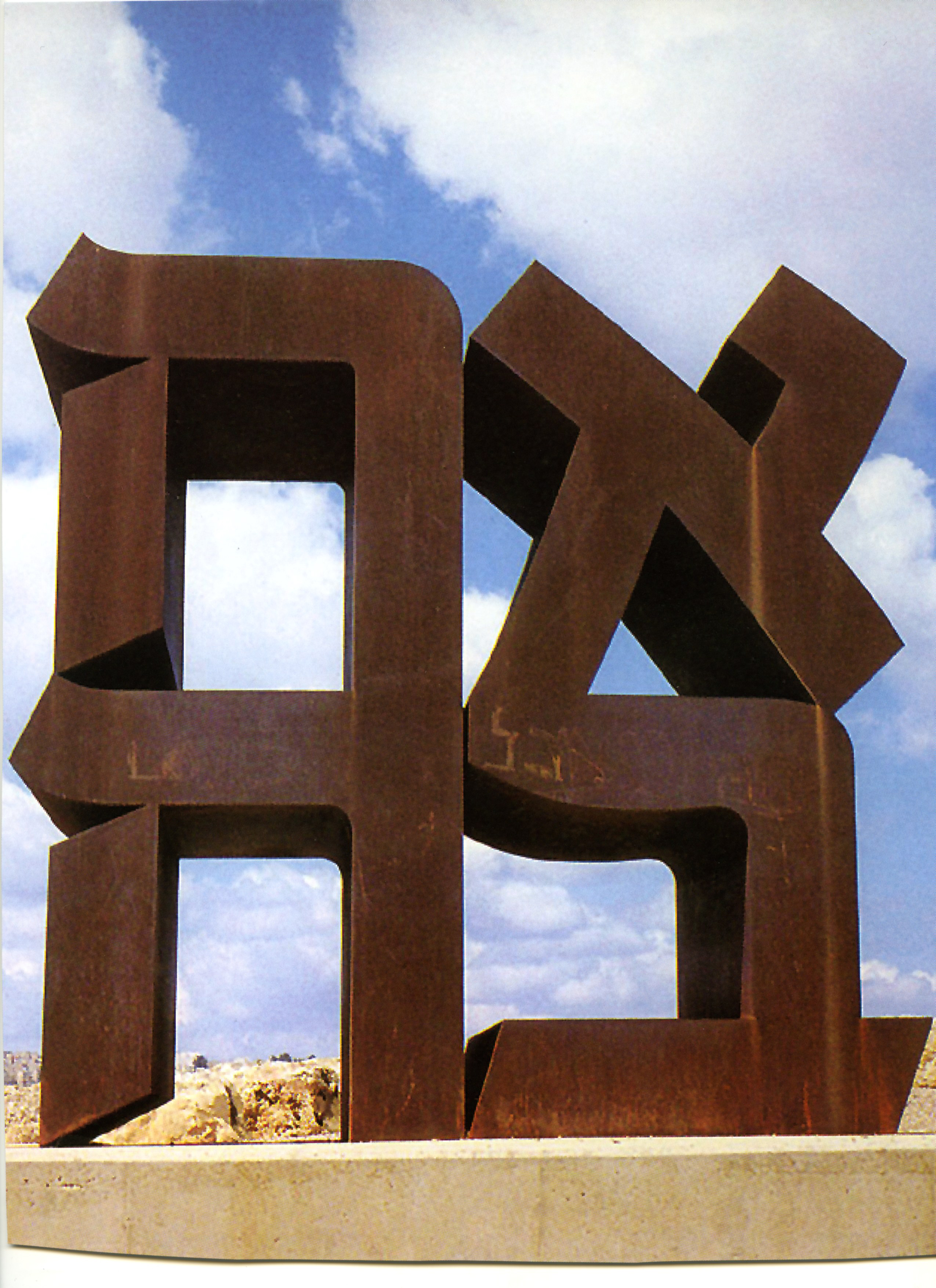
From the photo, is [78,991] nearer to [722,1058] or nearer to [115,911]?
[115,911]

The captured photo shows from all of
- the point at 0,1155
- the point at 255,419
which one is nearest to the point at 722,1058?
the point at 0,1155

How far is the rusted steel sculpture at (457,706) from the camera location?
736cm

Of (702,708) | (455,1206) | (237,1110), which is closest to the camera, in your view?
(455,1206)

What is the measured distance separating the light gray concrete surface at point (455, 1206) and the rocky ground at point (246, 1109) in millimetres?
3876

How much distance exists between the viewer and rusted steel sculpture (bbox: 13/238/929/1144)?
7355mm

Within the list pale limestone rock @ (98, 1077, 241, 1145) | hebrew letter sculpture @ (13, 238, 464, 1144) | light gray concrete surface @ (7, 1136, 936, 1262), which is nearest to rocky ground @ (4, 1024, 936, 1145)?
pale limestone rock @ (98, 1077, 241, 1145)

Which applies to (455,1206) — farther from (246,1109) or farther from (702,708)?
(246,1109)

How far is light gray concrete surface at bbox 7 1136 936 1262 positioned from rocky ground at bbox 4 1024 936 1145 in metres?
3.88

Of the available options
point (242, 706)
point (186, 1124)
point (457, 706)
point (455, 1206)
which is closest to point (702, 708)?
point (457, 706)

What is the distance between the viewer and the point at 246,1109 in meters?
11.5

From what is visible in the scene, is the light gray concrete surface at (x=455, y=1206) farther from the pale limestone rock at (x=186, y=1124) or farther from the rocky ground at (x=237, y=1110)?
the rocky ground at (x=237, y=1110)

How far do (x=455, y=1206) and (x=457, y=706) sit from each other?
8.06ft

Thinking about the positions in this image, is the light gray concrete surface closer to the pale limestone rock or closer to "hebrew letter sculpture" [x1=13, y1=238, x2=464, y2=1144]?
"hebrew letter sculpture" [x1=13, y1=238, x2=464, y2=1144]

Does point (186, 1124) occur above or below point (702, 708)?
below
